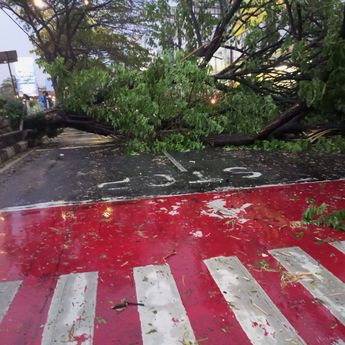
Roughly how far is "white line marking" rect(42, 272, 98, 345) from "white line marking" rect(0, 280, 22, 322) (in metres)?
0.35

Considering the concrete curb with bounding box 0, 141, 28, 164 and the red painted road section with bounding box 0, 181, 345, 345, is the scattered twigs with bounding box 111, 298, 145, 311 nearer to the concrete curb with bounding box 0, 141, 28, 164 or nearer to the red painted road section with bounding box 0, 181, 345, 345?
the red painted road section with bounding box 0, 181, 345, 345

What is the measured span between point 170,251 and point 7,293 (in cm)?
153

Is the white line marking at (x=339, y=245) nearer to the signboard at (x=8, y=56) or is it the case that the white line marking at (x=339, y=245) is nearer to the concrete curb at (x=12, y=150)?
the concrete curb at (x=12, y=150)

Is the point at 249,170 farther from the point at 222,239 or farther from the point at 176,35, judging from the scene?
the point at 176,35

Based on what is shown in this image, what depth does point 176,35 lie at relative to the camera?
1222cm

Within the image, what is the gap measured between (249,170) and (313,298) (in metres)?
4.18

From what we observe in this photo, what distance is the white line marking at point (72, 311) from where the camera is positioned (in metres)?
2.62

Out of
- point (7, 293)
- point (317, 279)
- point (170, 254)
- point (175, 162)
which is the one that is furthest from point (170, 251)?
point (175, 162)

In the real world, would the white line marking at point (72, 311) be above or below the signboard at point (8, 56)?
below

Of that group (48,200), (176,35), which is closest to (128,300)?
(48,200)

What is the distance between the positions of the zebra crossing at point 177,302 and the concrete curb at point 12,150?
20.4 feet

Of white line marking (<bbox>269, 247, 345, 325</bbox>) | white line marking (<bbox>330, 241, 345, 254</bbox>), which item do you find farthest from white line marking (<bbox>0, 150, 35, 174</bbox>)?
white line marking (<bbox>330, 241, 345, 254</bbox>)

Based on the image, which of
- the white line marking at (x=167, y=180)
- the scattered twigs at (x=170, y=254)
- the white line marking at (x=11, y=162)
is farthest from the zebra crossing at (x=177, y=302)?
the white line marking at (x=11, y=162)

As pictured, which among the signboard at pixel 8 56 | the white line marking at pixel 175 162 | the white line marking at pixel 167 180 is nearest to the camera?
the white line marking at pixel 167 180
